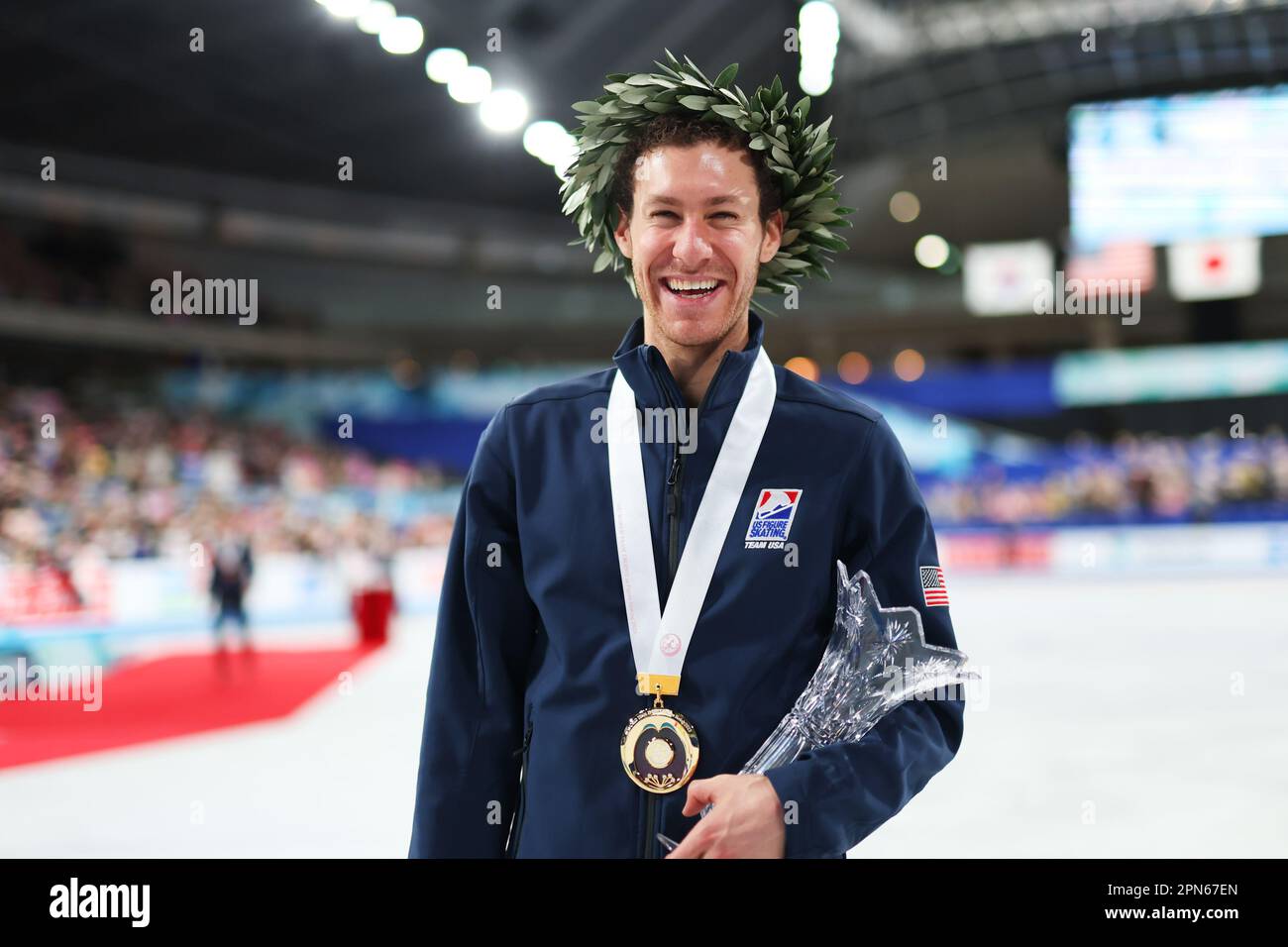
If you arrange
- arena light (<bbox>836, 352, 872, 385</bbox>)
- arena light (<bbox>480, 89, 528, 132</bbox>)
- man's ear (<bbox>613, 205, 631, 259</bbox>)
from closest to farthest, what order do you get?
man's ear (<bbox>613, 205, 631, 259</bbox>) < arena light (<bbox>480, 89, 528, 132</bbox>) < arena light (<bbox>836, 352, 872, 385</bbox>)

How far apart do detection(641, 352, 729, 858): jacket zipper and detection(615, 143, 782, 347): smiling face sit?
0.07 m

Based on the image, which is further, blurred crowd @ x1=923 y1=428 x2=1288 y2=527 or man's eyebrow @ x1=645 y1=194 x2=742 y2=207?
blurred crowd @ x1=923 y1=428 x2=1288 y2=527

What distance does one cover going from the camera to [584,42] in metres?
13.9

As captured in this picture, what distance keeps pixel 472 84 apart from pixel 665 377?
33.9 ft

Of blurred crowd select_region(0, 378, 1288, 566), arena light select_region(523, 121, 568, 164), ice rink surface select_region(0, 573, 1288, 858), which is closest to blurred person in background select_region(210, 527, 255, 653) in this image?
ice rink surface select_region(0, 573, 1288, 858)

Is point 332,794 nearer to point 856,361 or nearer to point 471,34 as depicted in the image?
point 471,34

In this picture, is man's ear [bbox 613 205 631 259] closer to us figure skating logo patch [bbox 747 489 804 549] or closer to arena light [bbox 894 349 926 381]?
us figure skating logo patch [bbox 747 489 804 549]

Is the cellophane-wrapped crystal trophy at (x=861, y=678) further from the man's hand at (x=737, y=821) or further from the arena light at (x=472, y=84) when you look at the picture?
the arena light at (x=472, y=84)

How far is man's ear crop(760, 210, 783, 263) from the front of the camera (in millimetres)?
1676

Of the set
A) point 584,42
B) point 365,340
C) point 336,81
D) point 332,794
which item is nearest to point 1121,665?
point 332,794

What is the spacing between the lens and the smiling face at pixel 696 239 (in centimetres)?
153

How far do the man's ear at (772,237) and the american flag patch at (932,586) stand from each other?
519mm

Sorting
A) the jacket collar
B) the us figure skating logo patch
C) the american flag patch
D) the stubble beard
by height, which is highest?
the stubble beard

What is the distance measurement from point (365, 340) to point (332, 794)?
21.2 meters
